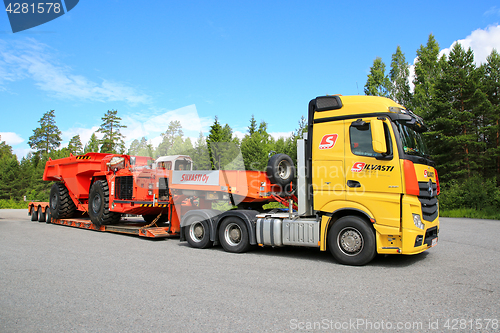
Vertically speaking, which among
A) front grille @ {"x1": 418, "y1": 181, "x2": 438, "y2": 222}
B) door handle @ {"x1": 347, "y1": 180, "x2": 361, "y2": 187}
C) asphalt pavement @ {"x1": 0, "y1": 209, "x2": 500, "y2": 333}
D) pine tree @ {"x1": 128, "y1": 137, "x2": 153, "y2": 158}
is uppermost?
pine tree @ {"x1": 128, "y1": 137, "x2": 153, "y2": 158}

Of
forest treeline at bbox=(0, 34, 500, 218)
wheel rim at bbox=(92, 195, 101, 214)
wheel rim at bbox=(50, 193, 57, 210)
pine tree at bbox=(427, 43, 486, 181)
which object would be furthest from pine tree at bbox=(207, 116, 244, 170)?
pine tree at bbox=(427, 43, 486, 181)

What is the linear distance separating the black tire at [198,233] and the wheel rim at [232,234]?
559mm

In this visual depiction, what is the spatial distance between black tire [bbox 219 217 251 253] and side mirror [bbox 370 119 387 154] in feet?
11.7

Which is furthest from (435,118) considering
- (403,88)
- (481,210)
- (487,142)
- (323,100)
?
(323,100)

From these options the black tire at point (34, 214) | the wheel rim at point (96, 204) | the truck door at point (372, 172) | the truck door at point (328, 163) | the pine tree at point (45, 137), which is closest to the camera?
the truck door at point (372, 172)

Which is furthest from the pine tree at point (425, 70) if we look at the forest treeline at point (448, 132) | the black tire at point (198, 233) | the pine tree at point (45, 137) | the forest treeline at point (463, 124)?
the pine tree at point (45, 137)

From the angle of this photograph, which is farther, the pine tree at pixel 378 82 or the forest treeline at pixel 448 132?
the pine tree at pixel 378 82

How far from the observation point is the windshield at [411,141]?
21.3ft

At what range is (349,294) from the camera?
4.82 m

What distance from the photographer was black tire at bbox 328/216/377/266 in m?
6.45

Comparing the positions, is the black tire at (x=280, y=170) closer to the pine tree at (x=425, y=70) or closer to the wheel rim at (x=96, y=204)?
the wheel rim at (x=96, y=204)

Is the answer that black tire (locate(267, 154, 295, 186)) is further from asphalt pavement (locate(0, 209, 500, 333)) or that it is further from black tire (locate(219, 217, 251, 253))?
asphalt pavement (locate(0, 209, 500, 333))

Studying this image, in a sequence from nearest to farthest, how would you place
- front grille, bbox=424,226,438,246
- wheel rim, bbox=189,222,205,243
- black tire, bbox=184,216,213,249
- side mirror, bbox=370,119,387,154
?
side mirror, bbox=370,119,387,154 < front grille, bbox=424,226,438,246 < black tire, bbox=184,216,213,249 < wheel rim, bbox=189,222,205,243

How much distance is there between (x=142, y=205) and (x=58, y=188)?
6308mm
